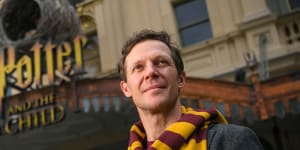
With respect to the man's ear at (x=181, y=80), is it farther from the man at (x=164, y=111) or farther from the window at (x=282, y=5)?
the window at (x=282, y=5)

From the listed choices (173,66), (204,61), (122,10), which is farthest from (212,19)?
(173,66)

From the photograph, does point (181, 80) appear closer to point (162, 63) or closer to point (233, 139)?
point (162, 63)

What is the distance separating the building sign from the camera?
676 centimetres

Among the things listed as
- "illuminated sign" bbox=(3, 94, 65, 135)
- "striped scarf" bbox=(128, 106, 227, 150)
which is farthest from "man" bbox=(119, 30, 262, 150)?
"illuminated sign" bbox=(3, 94, 65, 135)

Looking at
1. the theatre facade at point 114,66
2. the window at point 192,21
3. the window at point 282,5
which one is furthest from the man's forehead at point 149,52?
the window at point 192,21

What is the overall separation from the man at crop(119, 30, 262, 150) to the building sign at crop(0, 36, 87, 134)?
4858 mm

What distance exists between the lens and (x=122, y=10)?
1098 centimetres

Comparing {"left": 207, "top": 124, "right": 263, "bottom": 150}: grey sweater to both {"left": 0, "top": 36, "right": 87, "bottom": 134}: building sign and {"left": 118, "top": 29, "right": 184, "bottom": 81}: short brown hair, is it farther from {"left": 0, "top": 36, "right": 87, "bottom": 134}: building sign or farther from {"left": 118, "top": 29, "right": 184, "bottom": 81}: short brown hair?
{"left": 0, "top": 36, "right": 87, "bottom": 134}: building sign

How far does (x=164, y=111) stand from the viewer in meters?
1.87

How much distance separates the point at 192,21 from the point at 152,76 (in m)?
8.48

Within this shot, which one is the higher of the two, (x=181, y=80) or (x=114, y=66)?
(x=114, y=66)

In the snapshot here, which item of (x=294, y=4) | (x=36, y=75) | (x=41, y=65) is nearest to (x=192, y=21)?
(x=294, y=4)

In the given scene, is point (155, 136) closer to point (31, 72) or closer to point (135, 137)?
point (135, 137)

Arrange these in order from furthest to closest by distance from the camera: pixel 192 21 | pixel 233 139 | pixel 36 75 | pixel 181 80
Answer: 1. pixel 192 21
2. pixel 36 75
3. pixel 181 80
4. pixel 233 139
